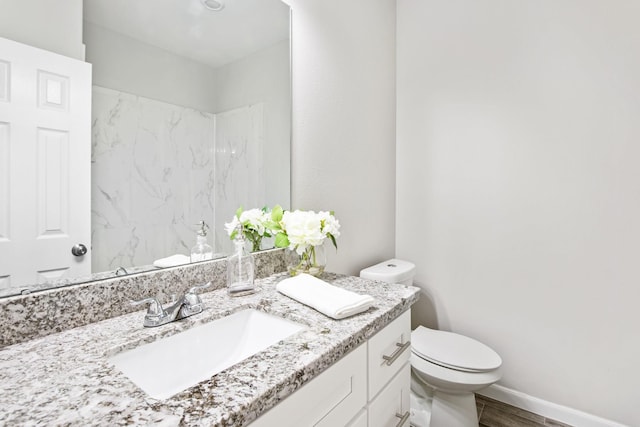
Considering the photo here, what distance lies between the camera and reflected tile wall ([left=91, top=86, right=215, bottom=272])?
2.76 feet

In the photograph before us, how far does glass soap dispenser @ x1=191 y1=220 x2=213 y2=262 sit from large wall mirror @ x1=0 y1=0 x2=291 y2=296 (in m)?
0.02

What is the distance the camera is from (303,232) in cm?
114

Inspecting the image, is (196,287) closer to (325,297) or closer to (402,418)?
(325,297)

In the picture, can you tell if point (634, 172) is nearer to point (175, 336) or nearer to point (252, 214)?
point (252, 214)

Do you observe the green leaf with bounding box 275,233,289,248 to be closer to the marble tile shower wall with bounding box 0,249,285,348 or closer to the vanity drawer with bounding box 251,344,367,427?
the marble tile shower wall with bounding box 0,249,285,348

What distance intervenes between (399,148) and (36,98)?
6.22 feet

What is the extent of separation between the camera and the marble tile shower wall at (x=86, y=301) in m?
0.68

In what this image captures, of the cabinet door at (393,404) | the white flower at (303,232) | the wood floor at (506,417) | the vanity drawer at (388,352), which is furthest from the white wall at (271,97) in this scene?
the wood floor at (506,417)

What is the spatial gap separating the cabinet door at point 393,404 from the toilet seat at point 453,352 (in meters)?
0.42

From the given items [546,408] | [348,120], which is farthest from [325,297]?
[546,408]

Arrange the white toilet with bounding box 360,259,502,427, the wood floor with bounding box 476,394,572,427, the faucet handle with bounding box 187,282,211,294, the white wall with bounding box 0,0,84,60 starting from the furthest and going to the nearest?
the wood floor with bounding box 476,394,572,427 < the white toilet with bounding box 360,259,502,427 < the faucet handle with bounding box 187,282,211,294 < the white wall with bounding box 0,0,84,60

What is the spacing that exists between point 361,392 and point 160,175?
863mm

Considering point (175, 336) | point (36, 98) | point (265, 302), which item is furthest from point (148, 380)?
point (36, 98)

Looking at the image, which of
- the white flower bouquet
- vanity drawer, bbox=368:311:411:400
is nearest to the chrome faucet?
the white flower bouquet
